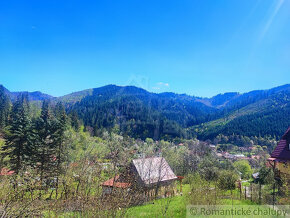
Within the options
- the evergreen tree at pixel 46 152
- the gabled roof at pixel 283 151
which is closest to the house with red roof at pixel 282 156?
the gabled roof at pixel 283 151

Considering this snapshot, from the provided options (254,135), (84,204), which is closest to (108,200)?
(84,204)

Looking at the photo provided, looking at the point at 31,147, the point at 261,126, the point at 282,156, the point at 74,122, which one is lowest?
the point at 31,147

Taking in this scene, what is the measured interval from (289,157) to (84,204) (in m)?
14.4

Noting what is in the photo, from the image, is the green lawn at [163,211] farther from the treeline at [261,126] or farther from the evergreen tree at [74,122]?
the treeline at [261,126]

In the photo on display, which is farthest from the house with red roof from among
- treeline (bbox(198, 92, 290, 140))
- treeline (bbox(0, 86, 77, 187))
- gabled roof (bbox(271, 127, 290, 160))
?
treeline (bbox(198, 92, 290, 140))

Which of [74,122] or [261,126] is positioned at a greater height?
[261,126]

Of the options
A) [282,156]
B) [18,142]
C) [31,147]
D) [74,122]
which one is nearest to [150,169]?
[282,156]

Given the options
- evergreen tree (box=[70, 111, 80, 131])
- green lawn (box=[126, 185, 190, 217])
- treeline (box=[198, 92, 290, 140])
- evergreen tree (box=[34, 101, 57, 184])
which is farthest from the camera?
treeline (box=[198, 92, 290, 140])

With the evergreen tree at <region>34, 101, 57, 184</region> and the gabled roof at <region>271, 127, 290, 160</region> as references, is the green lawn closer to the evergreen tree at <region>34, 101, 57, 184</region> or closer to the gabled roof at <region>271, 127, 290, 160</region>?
the gabled roof at <region>271, 127, 290, 160</region>

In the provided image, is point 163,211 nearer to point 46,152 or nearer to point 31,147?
point 46,152

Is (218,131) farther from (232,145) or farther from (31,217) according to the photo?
(31,217)

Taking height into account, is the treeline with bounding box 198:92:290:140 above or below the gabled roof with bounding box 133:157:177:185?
above

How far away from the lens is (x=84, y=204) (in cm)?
509

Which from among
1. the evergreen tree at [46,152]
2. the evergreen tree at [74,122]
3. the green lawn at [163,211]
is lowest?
the green lawn at [163,211]
